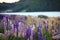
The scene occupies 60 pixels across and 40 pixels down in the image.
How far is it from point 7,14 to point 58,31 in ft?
2.10

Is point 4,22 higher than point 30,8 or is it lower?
lower

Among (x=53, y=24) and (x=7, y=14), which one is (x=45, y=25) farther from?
(x=7, y=14)

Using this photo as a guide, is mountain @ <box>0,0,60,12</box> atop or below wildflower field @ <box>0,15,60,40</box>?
atop

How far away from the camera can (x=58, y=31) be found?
1.39m

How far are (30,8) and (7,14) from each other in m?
0.29

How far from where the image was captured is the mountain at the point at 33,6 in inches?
55.9

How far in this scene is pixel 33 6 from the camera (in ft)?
4.70

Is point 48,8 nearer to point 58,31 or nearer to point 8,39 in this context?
point 58,31

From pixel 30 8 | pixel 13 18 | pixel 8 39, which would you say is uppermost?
pixel 30 8

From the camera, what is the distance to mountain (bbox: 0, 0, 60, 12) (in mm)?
1419

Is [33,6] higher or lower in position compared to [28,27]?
higher

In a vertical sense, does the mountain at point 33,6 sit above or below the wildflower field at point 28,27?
above

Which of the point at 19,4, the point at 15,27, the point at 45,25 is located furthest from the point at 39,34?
the point at 19,4

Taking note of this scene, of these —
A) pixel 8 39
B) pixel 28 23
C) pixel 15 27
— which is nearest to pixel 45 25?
pixel 28 23
